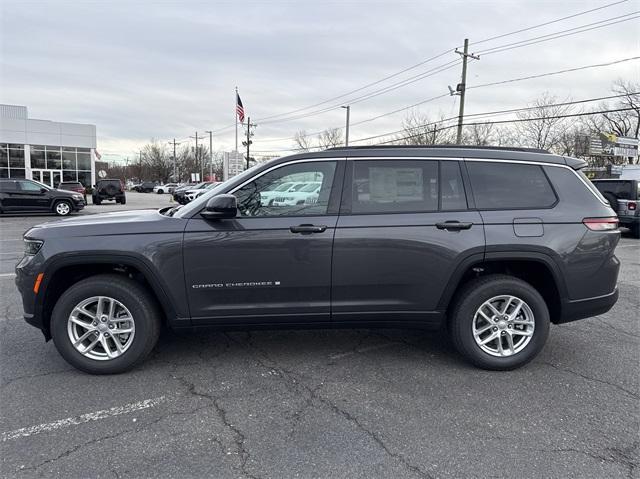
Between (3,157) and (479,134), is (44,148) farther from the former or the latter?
(479,134)

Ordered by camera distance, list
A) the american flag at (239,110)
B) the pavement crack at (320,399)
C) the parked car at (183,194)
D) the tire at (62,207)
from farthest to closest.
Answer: the american flag at (239,110) → the parked car at (183,194) → the tire at (62,207) → the pavement crack at (320,399)

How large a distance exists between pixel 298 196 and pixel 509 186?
180 cm

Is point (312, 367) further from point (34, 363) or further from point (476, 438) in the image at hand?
point (34, 363)

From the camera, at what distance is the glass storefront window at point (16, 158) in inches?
1307

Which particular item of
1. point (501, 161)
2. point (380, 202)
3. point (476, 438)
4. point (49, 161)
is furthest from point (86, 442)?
point (49, 161)

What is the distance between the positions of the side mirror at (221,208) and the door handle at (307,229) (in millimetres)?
478

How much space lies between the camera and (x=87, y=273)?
375cm

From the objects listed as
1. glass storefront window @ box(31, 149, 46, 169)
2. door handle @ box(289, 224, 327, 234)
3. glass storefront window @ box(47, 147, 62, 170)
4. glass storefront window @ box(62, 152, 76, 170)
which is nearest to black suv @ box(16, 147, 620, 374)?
door handle @ box(289, 224, 327, 234)

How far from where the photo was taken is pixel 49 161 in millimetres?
34906

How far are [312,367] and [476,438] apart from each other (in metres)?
1.46

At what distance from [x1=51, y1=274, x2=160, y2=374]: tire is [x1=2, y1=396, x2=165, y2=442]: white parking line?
0.51 meters

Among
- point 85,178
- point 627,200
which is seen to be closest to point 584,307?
point 627,200

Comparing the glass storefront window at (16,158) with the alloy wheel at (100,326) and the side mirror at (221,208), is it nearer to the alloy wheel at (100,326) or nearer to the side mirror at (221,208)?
the alloy wheel at (100,326)

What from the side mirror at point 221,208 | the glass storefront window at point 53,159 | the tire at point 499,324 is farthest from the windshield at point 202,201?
the glass storefront window at point 53,159
